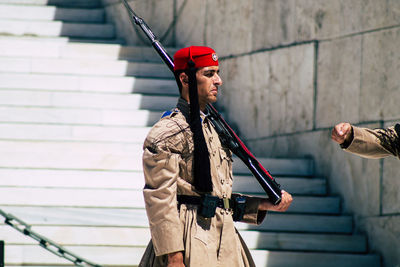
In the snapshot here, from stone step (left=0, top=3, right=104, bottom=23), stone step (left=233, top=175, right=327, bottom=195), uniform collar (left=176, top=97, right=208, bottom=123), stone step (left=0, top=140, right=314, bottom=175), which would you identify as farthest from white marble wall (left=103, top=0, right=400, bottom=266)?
uniform collar (left=176, top=97, right=208, bottom=123)

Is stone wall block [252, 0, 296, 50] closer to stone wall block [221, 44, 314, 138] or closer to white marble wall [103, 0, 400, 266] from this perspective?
white marble wall [103, 0, 400, 266]

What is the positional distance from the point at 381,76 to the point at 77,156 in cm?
298

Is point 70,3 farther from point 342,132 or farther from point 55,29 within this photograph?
point 342,132

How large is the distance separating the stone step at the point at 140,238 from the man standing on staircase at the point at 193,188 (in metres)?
2.67

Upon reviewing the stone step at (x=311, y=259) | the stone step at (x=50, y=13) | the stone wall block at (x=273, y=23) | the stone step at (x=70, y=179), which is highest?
the stone step at (x=50, y=13)

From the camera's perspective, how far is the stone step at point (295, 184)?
8.19 meters

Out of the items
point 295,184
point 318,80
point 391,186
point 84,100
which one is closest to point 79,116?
point 84,100

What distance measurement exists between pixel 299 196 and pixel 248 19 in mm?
2523

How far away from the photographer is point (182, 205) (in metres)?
4.38

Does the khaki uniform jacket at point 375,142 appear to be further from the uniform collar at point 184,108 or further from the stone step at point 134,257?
the stone step at point 134,257

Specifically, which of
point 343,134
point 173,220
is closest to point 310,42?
point 343,134

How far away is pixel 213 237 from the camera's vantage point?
14.5 feet

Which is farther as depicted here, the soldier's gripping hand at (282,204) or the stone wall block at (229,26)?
the stone wall block at (229,26)

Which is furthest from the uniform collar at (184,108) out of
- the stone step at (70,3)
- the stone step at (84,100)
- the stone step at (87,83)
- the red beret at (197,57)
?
the stone step at (70,3)
